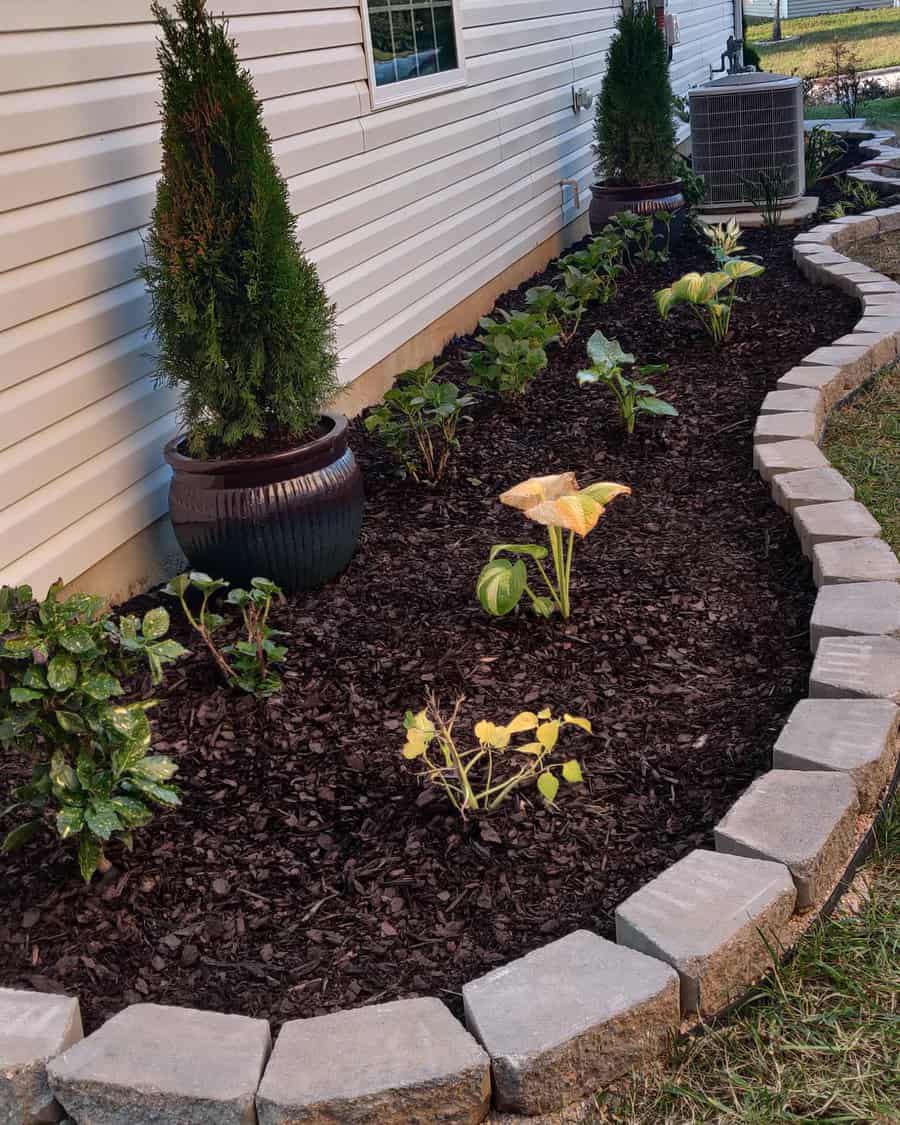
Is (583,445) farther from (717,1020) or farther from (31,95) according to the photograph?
(717,1020)

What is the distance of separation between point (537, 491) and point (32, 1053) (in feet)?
5.66

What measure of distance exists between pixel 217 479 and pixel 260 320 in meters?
0.46

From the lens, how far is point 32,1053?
185 centimetres

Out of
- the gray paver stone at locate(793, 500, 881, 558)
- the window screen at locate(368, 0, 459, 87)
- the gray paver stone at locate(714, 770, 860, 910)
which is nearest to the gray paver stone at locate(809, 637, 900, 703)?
the gray paver stone at locate(714, 770, 860, 910)

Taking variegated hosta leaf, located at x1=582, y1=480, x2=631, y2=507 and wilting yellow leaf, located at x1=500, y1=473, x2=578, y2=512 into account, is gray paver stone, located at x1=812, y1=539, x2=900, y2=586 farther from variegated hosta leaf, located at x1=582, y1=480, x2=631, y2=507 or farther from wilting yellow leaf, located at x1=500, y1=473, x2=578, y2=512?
wilting yellow leaf, located at x1=500, y1=473, x2=578, y2=512

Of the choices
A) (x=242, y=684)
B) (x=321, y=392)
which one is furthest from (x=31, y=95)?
(x=242, y=684)

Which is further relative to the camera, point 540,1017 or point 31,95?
point 31,95

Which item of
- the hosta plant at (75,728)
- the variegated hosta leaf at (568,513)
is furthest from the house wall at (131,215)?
the variegated hosta leaf at (568,513)

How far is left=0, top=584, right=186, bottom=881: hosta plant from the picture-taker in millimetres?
2156

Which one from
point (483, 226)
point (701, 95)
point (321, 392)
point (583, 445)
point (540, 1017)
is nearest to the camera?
point (540, 1017)

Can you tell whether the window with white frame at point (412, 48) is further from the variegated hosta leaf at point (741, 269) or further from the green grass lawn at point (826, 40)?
the green grass lawn at point (826, 40)

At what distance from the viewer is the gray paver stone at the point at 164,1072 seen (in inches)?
69.4

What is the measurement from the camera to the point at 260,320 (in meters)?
3.25

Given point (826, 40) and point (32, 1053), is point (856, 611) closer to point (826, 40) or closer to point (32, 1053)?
point (32, 1053)
